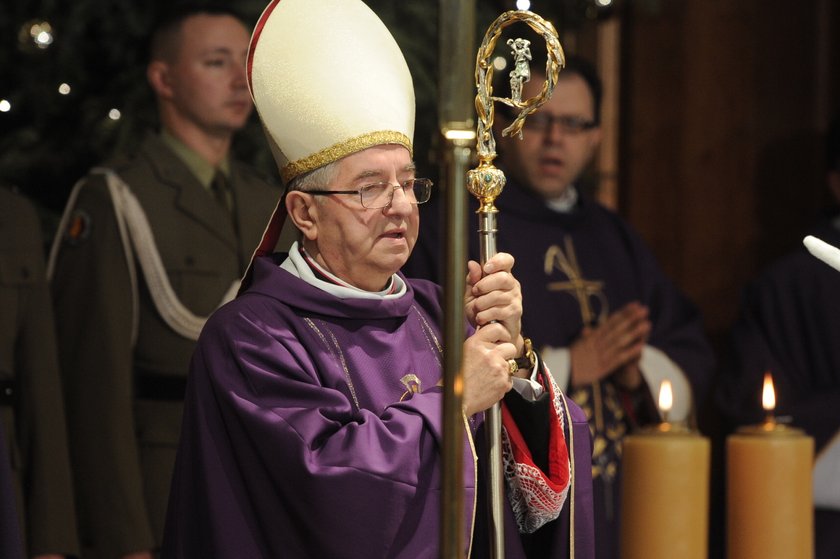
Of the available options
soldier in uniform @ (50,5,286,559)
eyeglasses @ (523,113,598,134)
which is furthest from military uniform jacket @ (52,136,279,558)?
eyeglasses @ (523,113,598,134)

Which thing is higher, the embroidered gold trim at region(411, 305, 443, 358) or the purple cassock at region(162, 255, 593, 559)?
the embroidered gold trim at region(411, 305, 443, 358)

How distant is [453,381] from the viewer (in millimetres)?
1850

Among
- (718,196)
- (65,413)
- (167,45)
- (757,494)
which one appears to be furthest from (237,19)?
(757,494)

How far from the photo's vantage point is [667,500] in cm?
208

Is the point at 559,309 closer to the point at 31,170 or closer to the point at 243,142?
the point at 243,142

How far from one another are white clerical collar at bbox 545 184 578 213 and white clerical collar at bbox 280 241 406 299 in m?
2.08

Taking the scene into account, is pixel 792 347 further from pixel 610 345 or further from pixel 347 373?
pixel 347 373

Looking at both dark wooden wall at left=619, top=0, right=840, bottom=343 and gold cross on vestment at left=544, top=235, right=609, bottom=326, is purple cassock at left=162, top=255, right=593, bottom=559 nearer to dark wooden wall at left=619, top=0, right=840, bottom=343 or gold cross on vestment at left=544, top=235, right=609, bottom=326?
gold cross on vestment at left=544, top=235, right=609, bottom=326

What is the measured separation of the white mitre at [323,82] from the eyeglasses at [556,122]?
71.6 inches

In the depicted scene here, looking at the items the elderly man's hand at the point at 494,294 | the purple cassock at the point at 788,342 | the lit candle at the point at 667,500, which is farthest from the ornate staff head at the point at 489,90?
the purple cassock at the point at 788,342

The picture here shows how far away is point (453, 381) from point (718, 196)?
14.3 ft

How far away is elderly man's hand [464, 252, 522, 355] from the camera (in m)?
2.56

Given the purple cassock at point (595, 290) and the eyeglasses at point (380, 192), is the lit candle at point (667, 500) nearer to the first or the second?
the eyeglasses at point (380, 192)

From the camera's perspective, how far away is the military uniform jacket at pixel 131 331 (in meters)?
4.06
